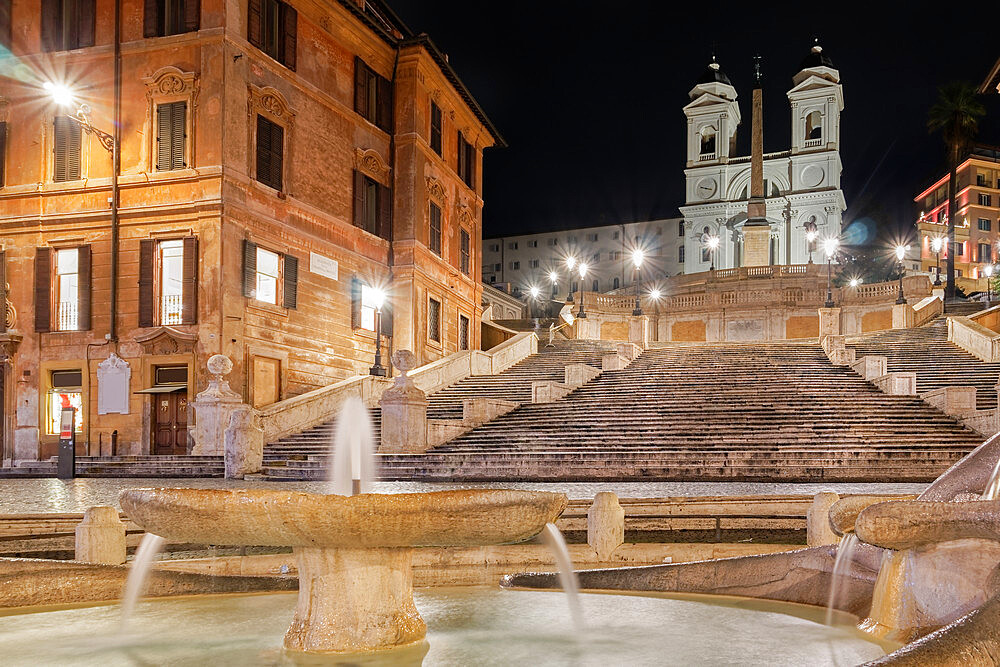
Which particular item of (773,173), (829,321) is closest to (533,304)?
(773,173)

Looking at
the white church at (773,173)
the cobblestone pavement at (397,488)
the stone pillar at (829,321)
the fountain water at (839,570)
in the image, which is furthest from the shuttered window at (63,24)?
the white church at (773,173)

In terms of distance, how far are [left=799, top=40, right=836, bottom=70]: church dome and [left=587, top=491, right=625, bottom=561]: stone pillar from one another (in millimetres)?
92569

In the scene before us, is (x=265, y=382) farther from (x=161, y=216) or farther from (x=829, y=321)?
(x=829, y=321)

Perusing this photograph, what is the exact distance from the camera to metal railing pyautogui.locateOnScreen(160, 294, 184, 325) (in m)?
24.0

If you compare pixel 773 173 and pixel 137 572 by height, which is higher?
pixel 773 173

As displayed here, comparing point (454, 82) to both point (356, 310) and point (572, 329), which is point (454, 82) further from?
point (572, 329)

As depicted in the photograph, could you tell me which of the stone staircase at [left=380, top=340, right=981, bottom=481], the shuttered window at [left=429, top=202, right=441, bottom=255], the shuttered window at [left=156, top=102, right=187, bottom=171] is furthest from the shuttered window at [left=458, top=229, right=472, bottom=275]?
the shuttered window at [left=156, top=102, right=187, bottom=171]

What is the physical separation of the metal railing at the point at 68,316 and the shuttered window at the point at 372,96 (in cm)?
1172

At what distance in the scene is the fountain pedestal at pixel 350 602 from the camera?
16.2ft

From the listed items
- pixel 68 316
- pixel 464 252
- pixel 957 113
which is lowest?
pixel 68 316

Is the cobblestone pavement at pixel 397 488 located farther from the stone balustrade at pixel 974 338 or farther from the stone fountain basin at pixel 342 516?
the stone balustrade at pixel 974 338

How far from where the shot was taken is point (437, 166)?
34.8 meters

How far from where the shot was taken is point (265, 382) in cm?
2467

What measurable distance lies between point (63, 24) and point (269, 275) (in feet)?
32.6
